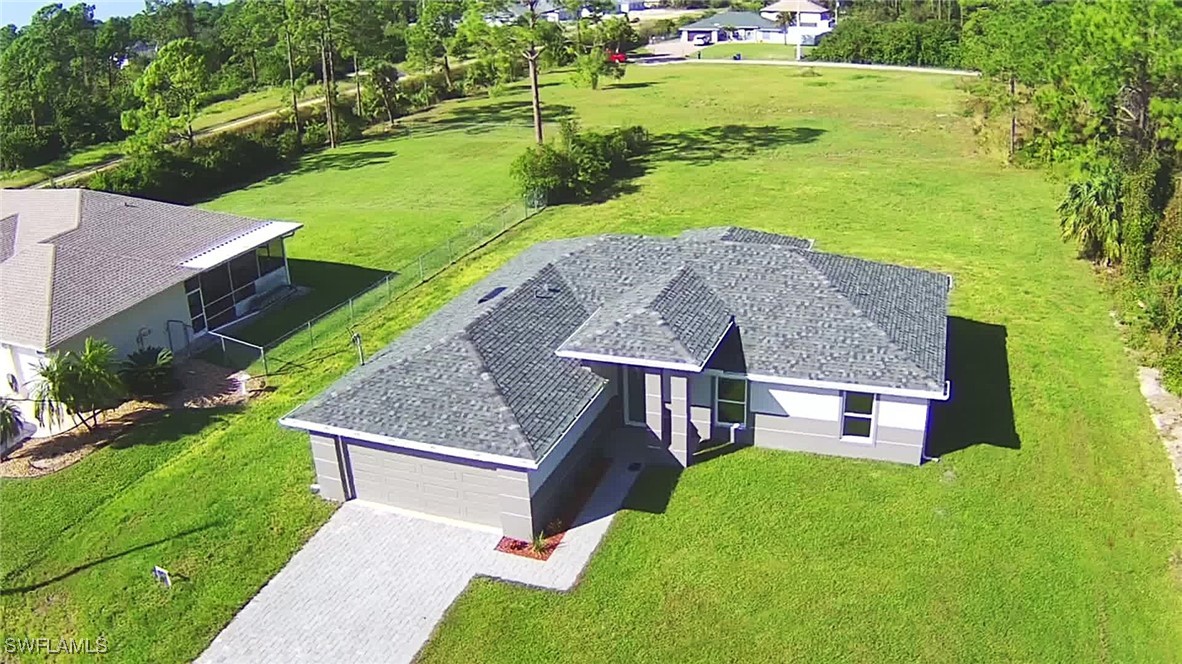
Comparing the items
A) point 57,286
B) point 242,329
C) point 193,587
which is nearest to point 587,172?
point 242,329

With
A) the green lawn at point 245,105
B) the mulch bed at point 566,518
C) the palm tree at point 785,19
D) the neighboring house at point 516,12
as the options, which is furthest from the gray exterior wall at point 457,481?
the palm tree at point 785,19

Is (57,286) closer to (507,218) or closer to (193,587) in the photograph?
(193,587)

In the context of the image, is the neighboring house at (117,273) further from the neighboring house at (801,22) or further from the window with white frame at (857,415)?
the neighboring house at (801,22)

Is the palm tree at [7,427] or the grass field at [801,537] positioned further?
the palm tree at [7,427]

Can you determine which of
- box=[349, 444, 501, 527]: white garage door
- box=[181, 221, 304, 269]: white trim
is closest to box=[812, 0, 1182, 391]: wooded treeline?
box=[349, 444, 501, 527]: white garage door

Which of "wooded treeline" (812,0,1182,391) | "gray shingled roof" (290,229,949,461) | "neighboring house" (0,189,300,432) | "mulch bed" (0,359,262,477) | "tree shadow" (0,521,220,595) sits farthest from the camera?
"wooded treeline" (812,0,1182,391)

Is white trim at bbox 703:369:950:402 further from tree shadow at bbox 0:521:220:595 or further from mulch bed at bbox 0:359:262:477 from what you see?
mulch bed at bbox 0:359:262:477
